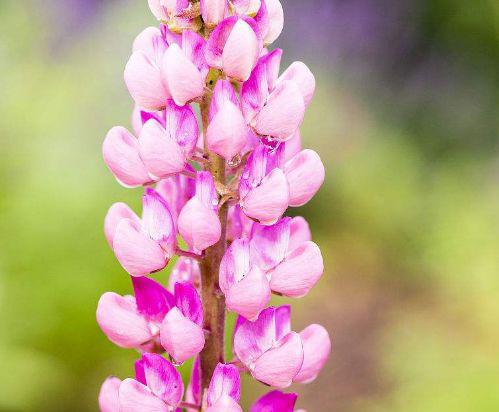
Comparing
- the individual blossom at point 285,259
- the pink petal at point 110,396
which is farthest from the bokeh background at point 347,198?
the individual blossom at point 285,259

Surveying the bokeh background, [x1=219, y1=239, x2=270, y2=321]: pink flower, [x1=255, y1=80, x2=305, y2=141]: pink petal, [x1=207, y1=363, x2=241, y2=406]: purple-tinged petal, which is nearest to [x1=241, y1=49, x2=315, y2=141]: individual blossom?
[x1=255, y1=80, x2=305, y2=141]: pink petal

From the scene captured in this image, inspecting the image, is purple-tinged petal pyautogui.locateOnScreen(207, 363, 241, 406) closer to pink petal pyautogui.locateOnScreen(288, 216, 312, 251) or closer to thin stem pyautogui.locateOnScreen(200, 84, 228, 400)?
thin stem pyautogui.locateOnScreen(200, 84, 228, 400)

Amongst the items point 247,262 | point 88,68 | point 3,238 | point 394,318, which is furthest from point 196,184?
point 394,318

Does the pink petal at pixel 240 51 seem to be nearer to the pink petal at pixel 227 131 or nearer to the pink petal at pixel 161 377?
the pink petal at pixel 227 131

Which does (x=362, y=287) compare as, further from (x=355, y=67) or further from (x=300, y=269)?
(x=300, y=269)

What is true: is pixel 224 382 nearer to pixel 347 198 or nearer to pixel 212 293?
pixel 212 293

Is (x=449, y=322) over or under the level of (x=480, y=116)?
under

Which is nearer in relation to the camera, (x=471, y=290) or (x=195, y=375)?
(x=195, y=375)

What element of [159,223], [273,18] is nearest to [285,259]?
[159,223]
